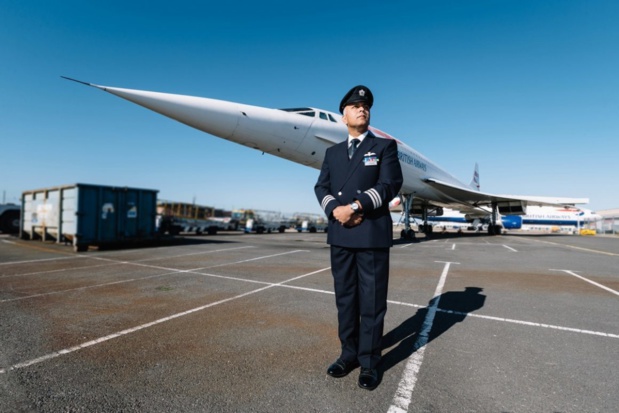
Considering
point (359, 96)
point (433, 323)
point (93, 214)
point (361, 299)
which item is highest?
point (359, 96)

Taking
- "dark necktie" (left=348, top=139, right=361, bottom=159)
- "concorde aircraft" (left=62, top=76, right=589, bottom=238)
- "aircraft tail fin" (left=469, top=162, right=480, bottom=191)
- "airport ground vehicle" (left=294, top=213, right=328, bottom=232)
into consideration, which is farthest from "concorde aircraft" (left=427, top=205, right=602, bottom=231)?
"dark necktie" (left=348, top=139, right=361, bottom=159)

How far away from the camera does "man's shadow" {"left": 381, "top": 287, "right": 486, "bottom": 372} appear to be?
268 centimetres

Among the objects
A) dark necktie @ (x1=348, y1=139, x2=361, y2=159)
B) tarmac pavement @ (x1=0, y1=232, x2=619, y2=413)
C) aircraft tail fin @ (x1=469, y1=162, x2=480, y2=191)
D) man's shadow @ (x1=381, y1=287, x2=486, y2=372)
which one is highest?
aircraft tail fin @ (x1=469, y1=162, x2=480, y2=191)

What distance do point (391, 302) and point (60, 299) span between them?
456 centimetres

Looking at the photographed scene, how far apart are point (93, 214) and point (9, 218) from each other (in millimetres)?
11128

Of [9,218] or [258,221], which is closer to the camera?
[9,218]

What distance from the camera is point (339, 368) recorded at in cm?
227

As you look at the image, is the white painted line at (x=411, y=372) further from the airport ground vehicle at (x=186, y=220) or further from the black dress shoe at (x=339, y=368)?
the airport ground vehicle at (x=186, y=220)

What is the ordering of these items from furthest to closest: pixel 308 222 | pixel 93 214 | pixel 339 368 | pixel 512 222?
pixel 512 222 < pixel 308 222 < pixel 93 214 < pixel 339 368

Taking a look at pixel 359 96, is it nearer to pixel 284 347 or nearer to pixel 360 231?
pixel 360 231

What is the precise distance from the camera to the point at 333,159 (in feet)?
8.82

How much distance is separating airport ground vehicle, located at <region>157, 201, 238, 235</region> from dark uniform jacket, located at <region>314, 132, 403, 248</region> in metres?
16.6

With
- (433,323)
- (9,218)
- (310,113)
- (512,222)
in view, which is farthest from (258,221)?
(512,222)

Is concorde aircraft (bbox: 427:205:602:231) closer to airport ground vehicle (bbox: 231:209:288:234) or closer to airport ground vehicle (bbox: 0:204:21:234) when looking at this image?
airport ground vehicle (bbox: 231:209:288:234)
